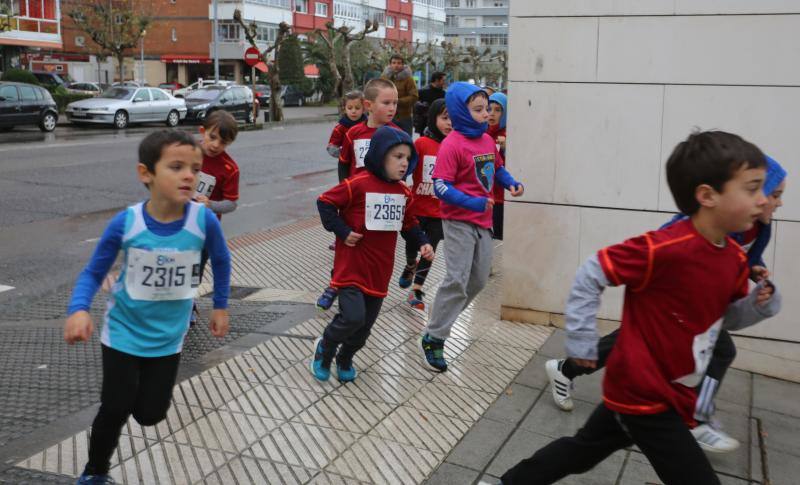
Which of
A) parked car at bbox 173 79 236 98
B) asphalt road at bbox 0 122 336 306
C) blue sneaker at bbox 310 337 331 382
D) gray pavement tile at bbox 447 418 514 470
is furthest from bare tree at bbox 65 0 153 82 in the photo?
gray pavement tile at bbox 447 418 514 470

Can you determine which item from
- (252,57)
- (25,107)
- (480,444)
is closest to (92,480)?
(480,444)

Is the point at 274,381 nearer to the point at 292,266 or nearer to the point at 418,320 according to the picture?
the point at 418,320

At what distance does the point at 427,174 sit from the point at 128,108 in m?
23.7

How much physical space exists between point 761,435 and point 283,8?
68861 millimetres

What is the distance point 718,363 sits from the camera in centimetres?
375

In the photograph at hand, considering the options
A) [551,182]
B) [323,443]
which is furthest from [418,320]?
[323,443]

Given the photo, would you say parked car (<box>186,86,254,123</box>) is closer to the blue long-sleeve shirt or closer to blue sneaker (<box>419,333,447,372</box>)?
blue sneaker (<box>419,333,447,372</box>)

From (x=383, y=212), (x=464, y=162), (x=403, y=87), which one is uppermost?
(x=403, y=87)

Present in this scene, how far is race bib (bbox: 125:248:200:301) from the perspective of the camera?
3182 mm

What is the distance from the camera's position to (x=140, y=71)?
6375 cm

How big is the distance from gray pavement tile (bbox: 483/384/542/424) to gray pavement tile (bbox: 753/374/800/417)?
1.30 m

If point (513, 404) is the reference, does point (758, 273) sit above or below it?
above

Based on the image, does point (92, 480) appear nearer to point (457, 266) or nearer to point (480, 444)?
point (480, 444)

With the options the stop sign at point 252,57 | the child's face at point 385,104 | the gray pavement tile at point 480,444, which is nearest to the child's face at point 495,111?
the child's face at point 385,104
